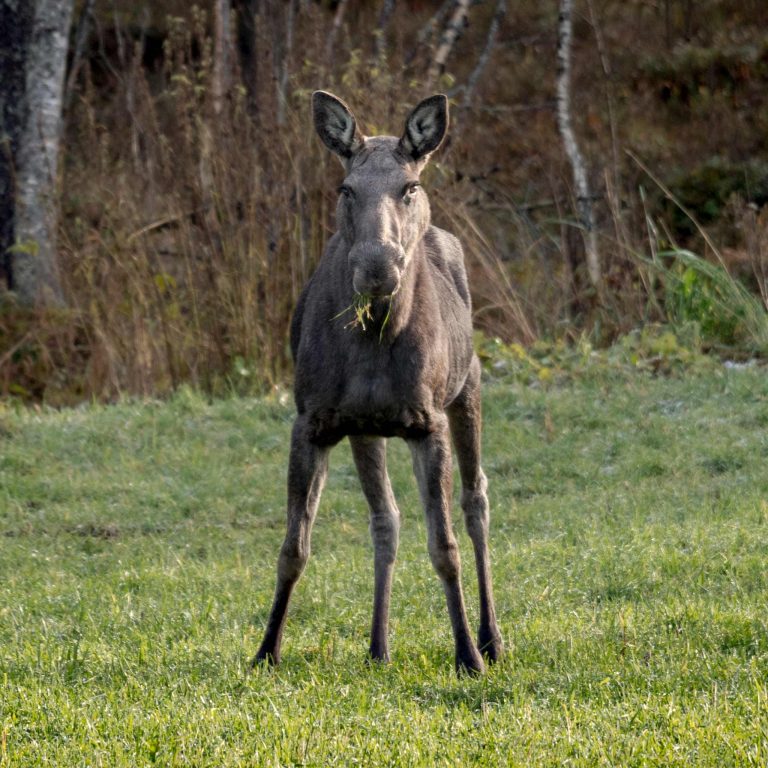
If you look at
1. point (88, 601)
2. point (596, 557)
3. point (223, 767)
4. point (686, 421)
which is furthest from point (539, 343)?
point (223, 767)

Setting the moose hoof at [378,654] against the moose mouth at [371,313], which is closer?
the moose mouth at [371,313]

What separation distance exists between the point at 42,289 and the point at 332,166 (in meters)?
3.63

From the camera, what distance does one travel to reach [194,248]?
12414 millimetres

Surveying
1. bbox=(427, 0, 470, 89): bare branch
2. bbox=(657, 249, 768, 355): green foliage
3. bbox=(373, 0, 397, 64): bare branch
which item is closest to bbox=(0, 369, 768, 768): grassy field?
bbox=(657, 249, 768, 355): green foliage

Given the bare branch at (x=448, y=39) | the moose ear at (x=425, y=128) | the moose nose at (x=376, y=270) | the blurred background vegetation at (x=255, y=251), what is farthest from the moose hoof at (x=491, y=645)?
the bare branch at (x=448, y=39)

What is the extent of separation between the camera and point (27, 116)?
48.1 ft

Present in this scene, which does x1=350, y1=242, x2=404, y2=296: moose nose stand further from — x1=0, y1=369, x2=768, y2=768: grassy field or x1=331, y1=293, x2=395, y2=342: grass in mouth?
x1=0, y1=369, x2=768, y2=768: grassy field

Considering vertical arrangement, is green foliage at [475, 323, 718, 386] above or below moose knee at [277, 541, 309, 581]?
below

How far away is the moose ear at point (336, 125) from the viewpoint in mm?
6008

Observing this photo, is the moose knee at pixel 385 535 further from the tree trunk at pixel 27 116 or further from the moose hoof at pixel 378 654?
the tree trunk at pixel 27 116

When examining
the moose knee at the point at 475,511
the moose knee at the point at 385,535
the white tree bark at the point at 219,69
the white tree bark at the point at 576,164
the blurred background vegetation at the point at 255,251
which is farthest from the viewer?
the white tree bark at the point at 576,164

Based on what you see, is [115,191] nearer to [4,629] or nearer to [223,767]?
[4,629]

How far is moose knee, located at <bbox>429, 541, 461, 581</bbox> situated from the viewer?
5840 millimetres

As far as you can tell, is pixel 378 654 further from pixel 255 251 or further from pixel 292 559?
pixel 255 251
